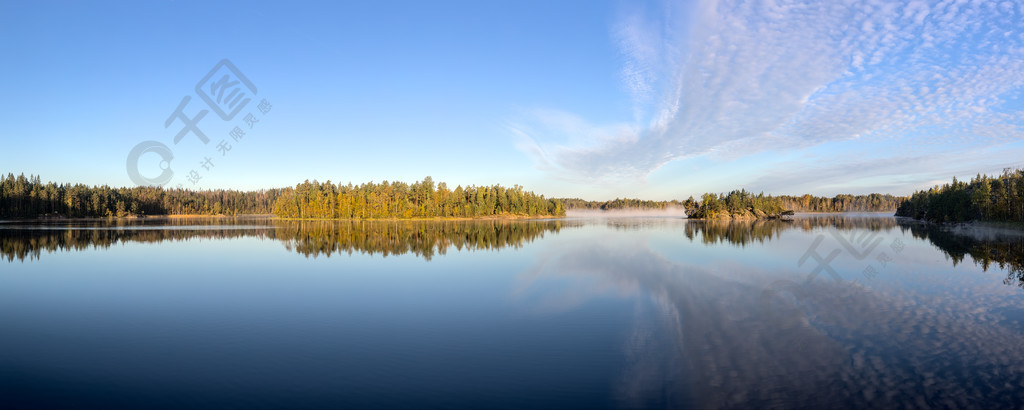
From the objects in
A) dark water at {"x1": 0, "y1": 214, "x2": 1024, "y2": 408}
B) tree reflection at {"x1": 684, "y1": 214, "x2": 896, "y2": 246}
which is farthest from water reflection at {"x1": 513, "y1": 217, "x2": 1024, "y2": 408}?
tree reflection at {"x1": 684, "y1": 214, "x2": 896, "y2": 246}

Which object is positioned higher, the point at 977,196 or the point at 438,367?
the point at 977,196

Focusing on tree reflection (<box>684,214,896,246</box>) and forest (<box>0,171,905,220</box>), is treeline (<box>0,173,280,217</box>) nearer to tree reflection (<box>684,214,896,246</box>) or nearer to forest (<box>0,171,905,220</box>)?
forest (<box>0,171,905,220</box>)

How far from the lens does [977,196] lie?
84938 millimetres

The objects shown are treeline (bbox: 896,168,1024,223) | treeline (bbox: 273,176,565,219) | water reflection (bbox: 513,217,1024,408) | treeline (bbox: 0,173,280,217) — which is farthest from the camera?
treeline (bbox: 273,176,565,219)

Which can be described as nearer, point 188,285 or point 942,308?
point 942,308

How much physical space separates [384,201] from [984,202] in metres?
142

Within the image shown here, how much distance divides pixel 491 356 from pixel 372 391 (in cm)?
308

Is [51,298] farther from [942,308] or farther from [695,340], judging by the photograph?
[942,308]

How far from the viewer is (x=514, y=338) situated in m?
→ 12.7

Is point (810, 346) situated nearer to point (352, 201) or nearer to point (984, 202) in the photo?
point (984, 202)

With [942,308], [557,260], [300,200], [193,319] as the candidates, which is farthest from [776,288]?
[300,200]

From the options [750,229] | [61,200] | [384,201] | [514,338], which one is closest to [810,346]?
[514,338]

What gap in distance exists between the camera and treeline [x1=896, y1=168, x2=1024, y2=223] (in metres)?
73.2

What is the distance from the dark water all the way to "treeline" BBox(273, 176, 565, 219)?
397ft
